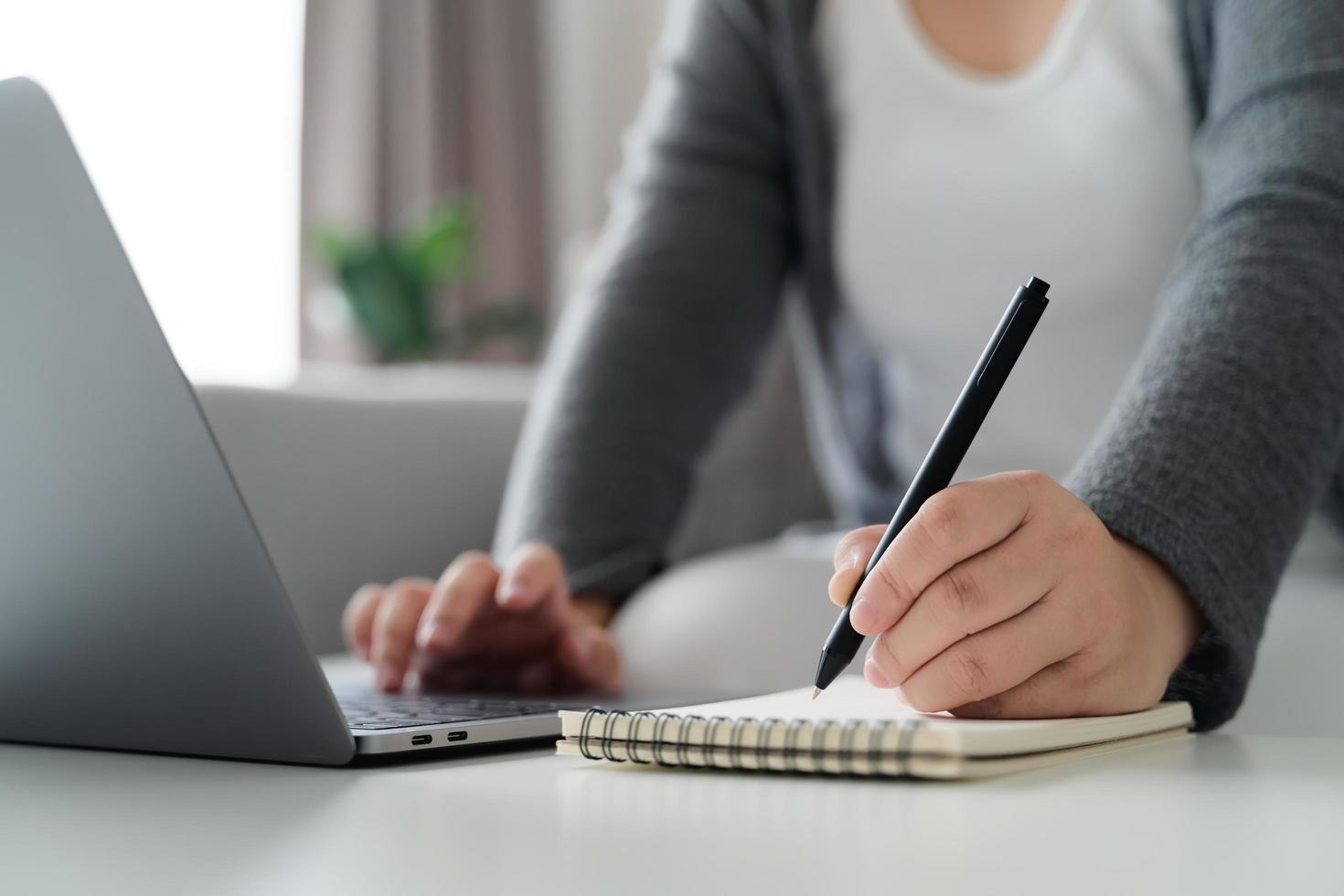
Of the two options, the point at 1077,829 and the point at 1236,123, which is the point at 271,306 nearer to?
the point at 1236,123

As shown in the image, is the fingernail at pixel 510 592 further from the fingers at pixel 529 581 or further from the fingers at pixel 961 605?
the fingers at pixel 961 605

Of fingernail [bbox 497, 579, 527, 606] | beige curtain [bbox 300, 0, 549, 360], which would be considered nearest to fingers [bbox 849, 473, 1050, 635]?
fingernail [bbox 497, 579, 527, 606]

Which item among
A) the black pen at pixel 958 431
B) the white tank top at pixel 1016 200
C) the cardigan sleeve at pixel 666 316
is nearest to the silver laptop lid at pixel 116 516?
the black pen at pixel 958 431

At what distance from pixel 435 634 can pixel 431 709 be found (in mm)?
143

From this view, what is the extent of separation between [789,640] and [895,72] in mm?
429

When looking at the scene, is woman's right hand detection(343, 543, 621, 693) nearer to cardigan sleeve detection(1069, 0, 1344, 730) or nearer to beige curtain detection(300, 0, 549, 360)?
cardigan sleeve detection(1069, 0, 1344, 730)

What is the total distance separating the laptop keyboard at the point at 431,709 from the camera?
1.40 ft

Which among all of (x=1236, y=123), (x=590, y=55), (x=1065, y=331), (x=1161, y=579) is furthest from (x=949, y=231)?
(x=590, y=55)

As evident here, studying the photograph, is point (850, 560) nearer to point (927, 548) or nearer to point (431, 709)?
point (927, 548)

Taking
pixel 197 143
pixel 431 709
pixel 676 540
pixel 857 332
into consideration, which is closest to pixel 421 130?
pixel 197 143

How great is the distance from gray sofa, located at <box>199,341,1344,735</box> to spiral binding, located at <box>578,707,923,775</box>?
1.09ft

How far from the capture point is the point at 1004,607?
39 centimetres

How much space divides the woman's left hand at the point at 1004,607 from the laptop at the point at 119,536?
129 mm

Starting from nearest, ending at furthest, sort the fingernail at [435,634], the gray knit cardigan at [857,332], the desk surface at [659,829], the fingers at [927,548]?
the desk surface at [659,829], the fingers at [927,548], the gray knit cardigan at [857,332], the fingernail at [435,634]
